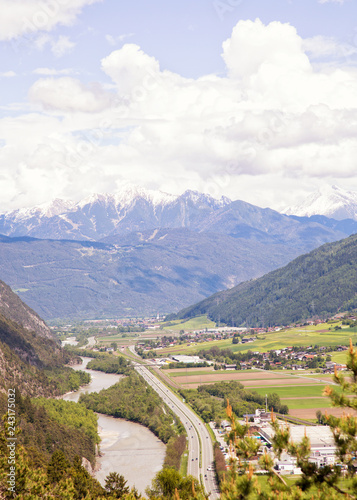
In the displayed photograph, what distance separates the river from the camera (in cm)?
9800

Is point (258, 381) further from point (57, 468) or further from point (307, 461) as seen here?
point (307, 461)

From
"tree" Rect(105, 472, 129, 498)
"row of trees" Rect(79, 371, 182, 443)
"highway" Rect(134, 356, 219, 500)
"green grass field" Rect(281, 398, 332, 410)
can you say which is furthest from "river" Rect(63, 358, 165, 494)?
"green grass field" Rect(281, 398, 332, 410)

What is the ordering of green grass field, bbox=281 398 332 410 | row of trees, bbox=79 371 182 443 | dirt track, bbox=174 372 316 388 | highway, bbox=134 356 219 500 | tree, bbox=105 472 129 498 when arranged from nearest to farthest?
tree, bbox=105 472 129 498, highway, bbox=134 356 219 500, row of trees, bbox=79 371 182 443, green grass field, bbox=281 398 332 410, dirt track, bbox=174 372 316 388

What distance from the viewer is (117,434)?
431ft

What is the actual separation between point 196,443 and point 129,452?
44.8 ft

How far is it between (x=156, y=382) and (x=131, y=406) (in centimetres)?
4257

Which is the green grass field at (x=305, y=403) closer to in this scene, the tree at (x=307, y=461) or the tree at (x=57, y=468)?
the tree at (x=57, y=468)

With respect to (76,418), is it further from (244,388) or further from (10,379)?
(244,388)

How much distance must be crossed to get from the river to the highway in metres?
6.57

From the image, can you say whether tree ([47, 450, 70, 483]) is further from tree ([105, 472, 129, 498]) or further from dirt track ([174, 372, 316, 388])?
dirt track ([174, 372, 316, 388])

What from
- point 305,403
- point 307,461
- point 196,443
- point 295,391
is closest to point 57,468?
point 196,443

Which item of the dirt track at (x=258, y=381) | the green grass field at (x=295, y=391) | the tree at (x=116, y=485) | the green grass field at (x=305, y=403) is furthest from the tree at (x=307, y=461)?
the dirt track at (x=258, y=381)

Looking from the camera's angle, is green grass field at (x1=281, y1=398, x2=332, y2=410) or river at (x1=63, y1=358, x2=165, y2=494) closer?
river at (x1=63, y1=358, x2=165, y2=494)

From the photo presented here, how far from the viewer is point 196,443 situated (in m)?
114
